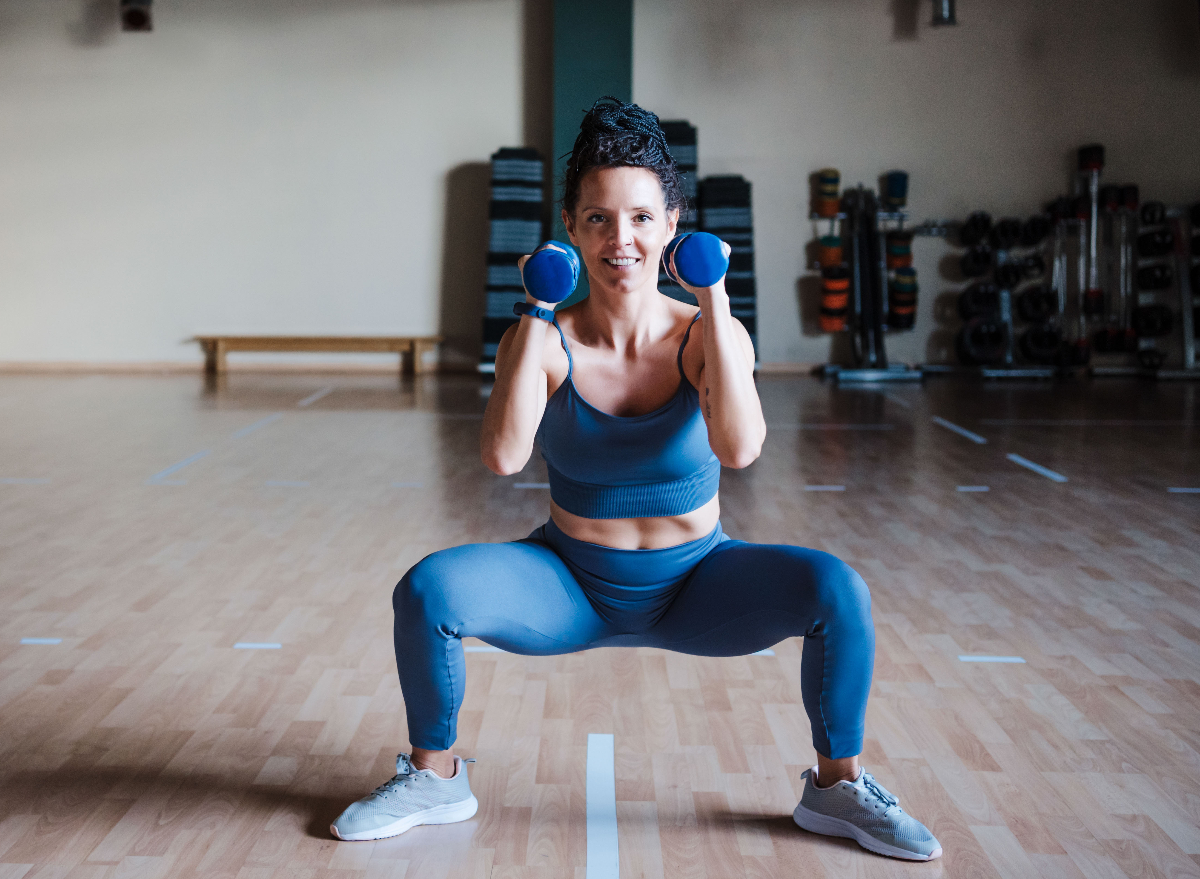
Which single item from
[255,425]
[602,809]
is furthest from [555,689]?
[255,425]

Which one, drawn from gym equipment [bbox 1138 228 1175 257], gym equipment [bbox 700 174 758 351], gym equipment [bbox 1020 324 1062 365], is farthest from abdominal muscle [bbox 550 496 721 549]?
gym equipment [bbox 1138 228 1175 257]

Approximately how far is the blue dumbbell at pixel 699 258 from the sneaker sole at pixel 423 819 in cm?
91

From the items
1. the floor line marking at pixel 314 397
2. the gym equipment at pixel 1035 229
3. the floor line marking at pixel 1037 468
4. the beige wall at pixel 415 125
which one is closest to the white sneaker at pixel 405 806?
the floor line marking at pixel 1037 468

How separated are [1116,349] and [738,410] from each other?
26.0 feet

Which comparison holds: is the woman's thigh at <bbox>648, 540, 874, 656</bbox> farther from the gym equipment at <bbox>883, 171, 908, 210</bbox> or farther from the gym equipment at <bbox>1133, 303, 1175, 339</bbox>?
the gym equipment at <bbox>1133, 303, 1175, 339</bbox>

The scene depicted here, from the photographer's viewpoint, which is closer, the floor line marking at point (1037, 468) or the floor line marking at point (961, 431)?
the floor line marking at point (1037, 468)

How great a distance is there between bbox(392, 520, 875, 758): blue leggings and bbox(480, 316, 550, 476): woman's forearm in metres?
0.15

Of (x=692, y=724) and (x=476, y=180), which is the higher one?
(x=476, y=180)

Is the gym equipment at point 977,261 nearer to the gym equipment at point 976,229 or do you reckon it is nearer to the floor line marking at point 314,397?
the gym equipment at point 976,229

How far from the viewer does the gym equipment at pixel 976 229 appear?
325 inches

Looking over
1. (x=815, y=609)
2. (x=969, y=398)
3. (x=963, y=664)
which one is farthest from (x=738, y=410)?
(x=969, y=398)

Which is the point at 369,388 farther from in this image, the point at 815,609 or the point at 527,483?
the point at 815,609

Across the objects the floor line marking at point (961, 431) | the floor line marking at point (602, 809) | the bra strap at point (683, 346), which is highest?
the bra strap at point (683, 346)

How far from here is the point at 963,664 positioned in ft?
7.61
